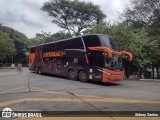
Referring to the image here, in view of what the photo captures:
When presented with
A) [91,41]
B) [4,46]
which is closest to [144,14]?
[91,41]

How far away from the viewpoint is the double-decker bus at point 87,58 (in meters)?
16.5

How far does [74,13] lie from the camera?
150 ft

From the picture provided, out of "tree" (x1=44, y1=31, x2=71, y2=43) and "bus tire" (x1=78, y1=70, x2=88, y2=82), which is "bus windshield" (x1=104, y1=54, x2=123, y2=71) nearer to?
"bus tire" (x1=78, y1=70, x2=88, y2=82)

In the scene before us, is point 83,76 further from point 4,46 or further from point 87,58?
point 4,46

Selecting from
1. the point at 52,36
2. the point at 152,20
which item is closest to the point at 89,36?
the point at 152,20

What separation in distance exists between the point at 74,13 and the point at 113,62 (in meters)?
30.9

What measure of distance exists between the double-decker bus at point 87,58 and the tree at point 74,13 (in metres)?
24.4

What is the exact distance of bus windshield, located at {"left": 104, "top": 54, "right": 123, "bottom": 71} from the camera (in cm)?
1642

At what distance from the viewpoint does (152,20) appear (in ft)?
107

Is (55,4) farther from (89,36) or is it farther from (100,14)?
(89,36)

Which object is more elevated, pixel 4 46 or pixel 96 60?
pixel 4 46

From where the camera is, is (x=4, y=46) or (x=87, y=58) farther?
(x=4, y=46)

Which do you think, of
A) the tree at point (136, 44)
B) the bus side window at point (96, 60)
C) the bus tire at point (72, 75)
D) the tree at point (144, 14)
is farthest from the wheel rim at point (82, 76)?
the tree at point (144, 14)

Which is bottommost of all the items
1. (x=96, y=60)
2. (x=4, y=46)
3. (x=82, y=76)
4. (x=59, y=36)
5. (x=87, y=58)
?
(x=82, y=76)
